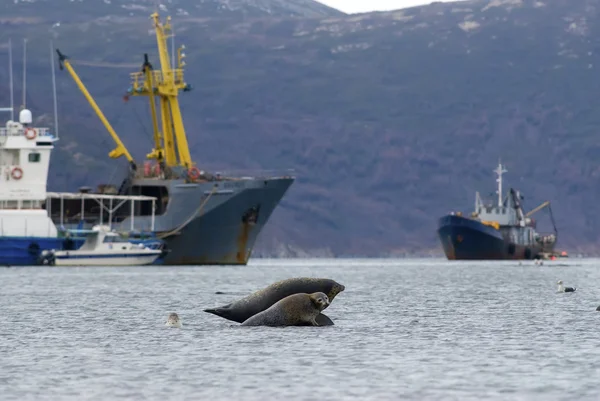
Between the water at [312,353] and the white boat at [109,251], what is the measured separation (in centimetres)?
7624

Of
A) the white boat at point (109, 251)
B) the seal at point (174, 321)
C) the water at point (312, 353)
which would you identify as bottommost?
the water at point (312, 353)

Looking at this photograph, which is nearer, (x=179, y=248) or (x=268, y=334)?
(x=268, y=334)

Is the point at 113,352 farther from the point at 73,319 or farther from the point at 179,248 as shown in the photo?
the point at 179,248

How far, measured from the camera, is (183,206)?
14788 cm

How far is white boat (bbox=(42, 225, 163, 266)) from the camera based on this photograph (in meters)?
142

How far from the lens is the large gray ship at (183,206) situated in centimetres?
14812

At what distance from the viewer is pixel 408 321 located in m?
52.0

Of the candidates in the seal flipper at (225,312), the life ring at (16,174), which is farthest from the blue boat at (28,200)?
the seal flipper at (225,312)

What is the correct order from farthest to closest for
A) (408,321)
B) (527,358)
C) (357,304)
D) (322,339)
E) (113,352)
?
(357,304) → (408,321) → (322,339) → (113,352) → (527,358)

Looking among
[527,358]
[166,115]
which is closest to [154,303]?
[527,358]

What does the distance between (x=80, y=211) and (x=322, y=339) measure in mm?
115627

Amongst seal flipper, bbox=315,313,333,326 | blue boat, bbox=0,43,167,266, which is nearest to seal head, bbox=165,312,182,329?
seal flipper, bbox=315,313,333,326

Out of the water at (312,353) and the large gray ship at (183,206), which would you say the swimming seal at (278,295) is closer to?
the water at (312,353)

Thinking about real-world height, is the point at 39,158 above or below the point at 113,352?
above
